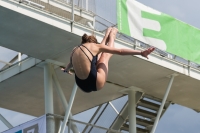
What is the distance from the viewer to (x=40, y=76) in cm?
1939

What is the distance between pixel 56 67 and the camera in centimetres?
1853

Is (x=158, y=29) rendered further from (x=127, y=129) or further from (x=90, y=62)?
(x=90, y=62)

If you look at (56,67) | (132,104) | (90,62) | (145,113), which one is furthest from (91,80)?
(145,113)

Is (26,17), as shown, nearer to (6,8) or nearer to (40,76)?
(6,8)

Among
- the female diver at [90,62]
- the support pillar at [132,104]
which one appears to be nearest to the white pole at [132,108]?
the support pillar at [132,104]

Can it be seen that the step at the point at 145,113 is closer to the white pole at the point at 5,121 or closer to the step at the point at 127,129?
the step at the point at 127,129

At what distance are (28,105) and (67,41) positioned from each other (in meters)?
6.59

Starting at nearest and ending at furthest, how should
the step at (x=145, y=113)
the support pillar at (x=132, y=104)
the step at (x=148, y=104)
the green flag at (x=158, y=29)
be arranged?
the green flag at (x=158, y=29) < the support pillar at (x=132, y=104) < the step at (x=148, y=104) < the step at (x=145, y=113)

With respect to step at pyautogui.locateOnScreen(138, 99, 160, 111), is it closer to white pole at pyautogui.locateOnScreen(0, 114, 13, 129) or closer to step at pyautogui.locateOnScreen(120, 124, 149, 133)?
step at pyautogui.locateOnScreen(120, 124, 149, 133)

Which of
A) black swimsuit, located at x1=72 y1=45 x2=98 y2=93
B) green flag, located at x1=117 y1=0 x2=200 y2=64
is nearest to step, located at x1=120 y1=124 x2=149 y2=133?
green flag, located at x1=117 y1=0 x2=200 y2=64

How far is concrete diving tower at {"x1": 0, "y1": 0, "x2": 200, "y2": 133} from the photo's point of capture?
50.9ft

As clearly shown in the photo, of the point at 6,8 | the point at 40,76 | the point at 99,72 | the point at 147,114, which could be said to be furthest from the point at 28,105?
the point at 99,72

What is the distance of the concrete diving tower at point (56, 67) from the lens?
1552cm

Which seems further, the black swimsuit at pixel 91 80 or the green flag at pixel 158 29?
the green flag at pixel 158 29
